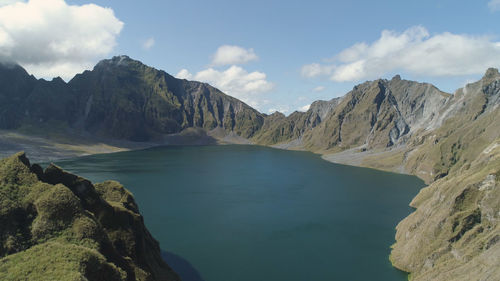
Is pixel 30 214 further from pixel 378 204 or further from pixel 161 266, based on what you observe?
pixel 378 204

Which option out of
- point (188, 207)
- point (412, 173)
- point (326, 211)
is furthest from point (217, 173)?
point (412, 173)

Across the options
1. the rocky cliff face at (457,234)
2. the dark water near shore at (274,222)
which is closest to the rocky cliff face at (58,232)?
the dark water near shore at (274,222)

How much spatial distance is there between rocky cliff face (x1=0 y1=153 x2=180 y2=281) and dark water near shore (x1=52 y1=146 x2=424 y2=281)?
20305mm

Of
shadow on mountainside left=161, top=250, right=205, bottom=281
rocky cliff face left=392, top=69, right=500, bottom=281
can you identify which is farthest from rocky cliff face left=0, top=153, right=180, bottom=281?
rocky cliff face left=392, top=69, right=500, bottom=281

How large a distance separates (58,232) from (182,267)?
32.0m

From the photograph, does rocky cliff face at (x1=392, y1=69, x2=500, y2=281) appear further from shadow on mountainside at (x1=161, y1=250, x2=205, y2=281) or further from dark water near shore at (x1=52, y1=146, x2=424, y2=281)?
shadow on mountainside at (x1=161, y1=250, x2=205, y2=281)

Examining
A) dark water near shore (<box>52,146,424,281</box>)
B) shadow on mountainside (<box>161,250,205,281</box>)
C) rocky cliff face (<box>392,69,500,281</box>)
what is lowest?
shadow on mountainside (<box>161,250,205,281</box>)

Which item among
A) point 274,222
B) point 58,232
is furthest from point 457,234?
point 58,232

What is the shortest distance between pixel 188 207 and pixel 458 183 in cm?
7979

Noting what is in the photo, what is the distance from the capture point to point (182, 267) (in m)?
59.4

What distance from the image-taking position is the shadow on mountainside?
183 ft

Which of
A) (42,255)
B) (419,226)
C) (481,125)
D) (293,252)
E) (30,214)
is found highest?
(481,125)

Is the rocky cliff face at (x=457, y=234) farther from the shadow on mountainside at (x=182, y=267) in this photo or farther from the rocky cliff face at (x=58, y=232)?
the rocky cliff face at (x=58, y=232)

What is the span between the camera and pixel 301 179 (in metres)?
161
